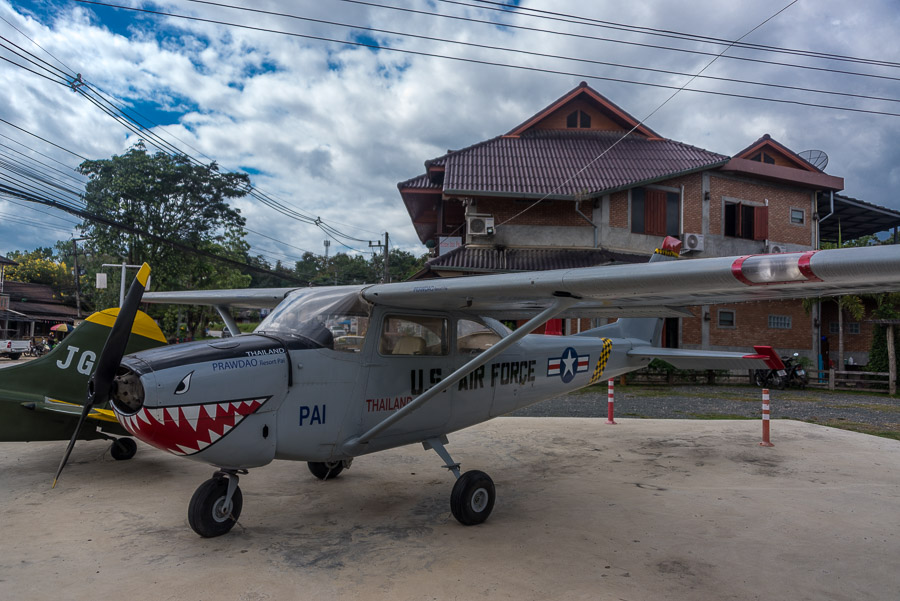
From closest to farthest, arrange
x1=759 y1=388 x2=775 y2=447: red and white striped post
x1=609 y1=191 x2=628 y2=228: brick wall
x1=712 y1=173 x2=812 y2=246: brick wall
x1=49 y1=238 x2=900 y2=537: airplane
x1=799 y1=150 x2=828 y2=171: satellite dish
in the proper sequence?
x1=49 y1=238 x2=900 y2=537: airplane, x1=759 y1=388 x2=775 y2=447: red and white striped post, x1=609 y1=191 x2=628 y2=228: brick wall, x1=712 y1=173 x2=812 y2=246: brick wall, x1=799 y1=150 x2=828 y2=171: satellite dish

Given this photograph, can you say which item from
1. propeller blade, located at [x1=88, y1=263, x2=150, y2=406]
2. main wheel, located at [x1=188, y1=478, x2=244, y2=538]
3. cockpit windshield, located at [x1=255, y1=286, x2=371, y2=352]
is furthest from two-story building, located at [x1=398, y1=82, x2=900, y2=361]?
propeller blade, located at [x1=88, y1=263, x2=150, y2=406]

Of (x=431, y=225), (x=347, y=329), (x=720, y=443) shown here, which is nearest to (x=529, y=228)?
(x=431, y=225)

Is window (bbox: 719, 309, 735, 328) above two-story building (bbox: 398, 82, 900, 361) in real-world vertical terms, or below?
below

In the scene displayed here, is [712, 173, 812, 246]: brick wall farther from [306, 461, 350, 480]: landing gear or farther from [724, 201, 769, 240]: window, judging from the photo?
[306, 461, 350, 480]: landing gear

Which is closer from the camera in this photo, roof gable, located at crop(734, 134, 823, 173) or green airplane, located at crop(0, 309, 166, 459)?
green airplane, located at crop(0, 309, 166, 459)

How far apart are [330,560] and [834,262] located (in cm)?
379

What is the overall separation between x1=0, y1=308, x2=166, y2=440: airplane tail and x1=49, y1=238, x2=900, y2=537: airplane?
8.61 ft

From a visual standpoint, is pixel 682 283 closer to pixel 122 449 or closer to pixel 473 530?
pixel 473 530

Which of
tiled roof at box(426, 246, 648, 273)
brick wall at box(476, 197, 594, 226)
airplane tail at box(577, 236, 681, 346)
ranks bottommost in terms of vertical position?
airplane tail at box(577, 236, 681, 346)

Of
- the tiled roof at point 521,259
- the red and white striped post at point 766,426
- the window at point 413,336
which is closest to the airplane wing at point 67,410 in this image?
the window at point 413,336

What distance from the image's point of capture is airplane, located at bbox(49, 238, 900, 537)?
11.2 feet

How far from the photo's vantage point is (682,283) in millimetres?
3441

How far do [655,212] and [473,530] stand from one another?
1557 cm

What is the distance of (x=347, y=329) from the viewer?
450 cm
